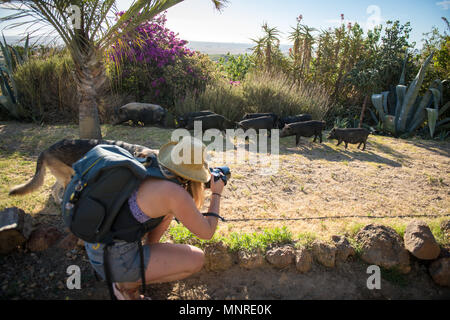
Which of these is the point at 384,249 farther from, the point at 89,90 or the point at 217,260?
the point at 89,90

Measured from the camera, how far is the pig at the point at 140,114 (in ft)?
25.6

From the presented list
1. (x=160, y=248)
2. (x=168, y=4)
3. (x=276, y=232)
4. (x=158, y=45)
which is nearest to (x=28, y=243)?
(x=160, y=248)

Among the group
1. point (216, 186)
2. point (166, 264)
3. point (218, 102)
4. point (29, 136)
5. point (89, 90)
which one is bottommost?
point (166, 264)

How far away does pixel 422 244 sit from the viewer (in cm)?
267

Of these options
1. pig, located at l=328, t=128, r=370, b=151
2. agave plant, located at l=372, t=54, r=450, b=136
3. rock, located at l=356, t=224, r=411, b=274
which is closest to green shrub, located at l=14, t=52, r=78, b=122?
pig, located at l=328, t=128, r=370, b=151

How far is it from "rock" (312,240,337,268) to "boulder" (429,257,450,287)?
834 millimetres

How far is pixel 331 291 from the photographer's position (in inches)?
96.8

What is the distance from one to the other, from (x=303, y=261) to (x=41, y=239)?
2.34 m

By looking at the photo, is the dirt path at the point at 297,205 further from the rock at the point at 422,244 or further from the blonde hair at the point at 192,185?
the blonde hair at the point at 192,185

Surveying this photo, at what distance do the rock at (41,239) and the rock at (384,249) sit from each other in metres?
2.87

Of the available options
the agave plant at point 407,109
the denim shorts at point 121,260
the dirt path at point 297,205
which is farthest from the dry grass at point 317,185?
the agave plant at point 407,109

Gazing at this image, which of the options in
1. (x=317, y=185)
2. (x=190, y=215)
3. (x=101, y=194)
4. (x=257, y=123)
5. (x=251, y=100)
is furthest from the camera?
(x=251, y=100)

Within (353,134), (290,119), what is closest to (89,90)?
(290,119)

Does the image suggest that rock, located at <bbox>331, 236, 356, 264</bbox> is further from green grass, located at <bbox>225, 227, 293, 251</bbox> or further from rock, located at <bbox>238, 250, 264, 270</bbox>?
rock, located at <bbox>238, 250, 264, 270</bbox>
